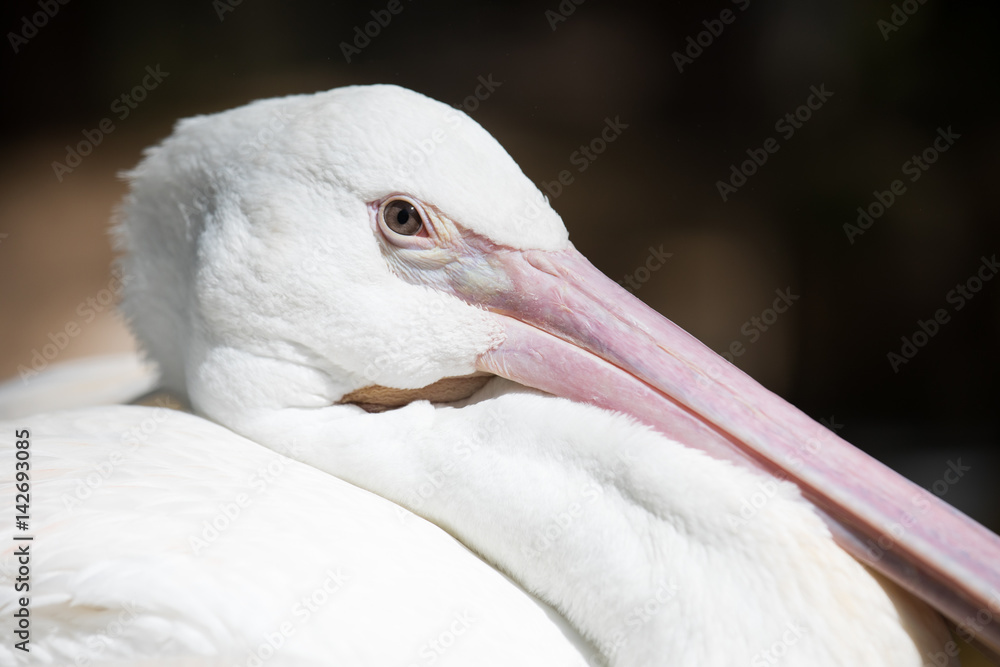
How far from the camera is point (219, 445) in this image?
49.9 inches

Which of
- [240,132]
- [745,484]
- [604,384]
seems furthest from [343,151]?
[745,484]

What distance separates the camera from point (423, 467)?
1231 mm

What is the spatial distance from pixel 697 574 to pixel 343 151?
0.82 meters

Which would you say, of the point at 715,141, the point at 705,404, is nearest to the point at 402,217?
the point at 705,404

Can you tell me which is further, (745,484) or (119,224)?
(119,224)

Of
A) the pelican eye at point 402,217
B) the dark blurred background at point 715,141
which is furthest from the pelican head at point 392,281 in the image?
the dark blurred background at point 715,141

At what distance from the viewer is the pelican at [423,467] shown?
1002 millimetres

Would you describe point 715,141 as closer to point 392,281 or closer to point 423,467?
point 392,281

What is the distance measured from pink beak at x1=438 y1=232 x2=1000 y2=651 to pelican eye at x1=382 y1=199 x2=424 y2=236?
86 mm

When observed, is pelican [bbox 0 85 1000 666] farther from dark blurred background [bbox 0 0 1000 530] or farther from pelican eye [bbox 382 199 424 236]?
dark blurred background [bbox 0 0 1000 530]

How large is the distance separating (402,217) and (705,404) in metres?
0.55

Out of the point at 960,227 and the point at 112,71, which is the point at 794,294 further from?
the point at 112,71

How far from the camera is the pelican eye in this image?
1263 mm

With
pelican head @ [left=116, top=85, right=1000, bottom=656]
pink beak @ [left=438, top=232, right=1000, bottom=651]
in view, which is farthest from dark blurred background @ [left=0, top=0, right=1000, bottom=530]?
pink beak @ [left=438, top=232, right=1000, bottom=651]
